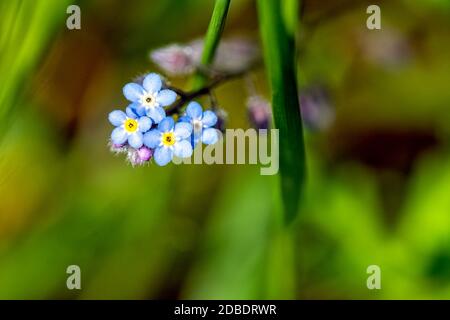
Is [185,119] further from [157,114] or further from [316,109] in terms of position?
[316,109]

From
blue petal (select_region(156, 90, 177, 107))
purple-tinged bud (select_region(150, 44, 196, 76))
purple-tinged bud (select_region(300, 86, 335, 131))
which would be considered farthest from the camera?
purple-tinged bud (select_region(300, 86, 335, 131))

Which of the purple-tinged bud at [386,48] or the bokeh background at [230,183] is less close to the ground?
the purple-tinged bud at [386,48]

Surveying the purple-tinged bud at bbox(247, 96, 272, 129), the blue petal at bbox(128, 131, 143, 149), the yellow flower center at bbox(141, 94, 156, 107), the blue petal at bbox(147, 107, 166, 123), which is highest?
the purple-tinged bud at bbox(247, 96, 272, 129)

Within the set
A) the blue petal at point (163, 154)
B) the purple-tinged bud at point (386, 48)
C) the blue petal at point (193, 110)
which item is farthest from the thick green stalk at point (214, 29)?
the purple-tinged bud at point (386, 48)

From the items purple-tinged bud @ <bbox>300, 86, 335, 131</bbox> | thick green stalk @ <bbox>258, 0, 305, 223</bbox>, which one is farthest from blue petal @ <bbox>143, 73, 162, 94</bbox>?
purple-tinged bud @ <bbox>300, 86, 335, 131</bbox>

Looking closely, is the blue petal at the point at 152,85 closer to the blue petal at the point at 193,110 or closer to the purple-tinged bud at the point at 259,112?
the blue petal at the point at 193,110

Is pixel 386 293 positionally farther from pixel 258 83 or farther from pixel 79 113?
pixel 79 113

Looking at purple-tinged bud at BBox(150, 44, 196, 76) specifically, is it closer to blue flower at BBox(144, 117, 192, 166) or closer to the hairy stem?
the hairy stem

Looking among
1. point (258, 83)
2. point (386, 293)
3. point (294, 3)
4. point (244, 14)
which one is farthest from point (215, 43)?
point (386, 293)
